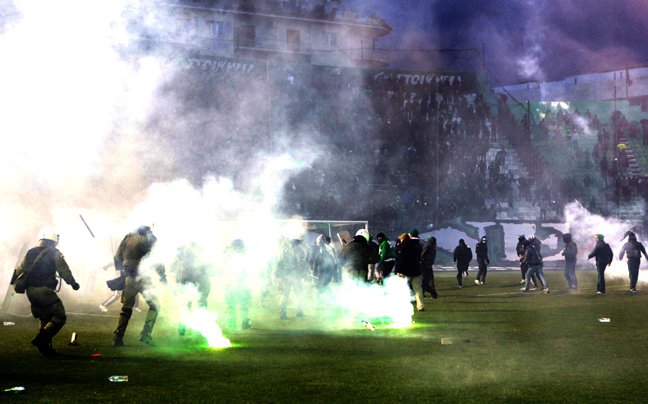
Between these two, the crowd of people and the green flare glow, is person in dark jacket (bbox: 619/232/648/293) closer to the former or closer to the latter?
the crowd of people

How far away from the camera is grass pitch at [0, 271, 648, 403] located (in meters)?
6.07

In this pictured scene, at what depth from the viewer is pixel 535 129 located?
3912 centimetres

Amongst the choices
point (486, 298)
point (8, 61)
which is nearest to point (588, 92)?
point (486, 298)

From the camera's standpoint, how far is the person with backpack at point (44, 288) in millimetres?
8180

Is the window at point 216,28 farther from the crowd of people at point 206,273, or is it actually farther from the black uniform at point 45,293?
the black uniform at point 45,293

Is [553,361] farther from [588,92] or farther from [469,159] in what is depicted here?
[588,92]

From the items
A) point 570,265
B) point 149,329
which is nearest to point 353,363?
point 149,329

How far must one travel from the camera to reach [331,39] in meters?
50.7

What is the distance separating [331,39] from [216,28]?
922 cm

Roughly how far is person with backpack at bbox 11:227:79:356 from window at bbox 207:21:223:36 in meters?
39.6

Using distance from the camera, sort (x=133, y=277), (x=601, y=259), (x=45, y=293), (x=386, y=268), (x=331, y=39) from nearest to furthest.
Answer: (x=45, y=293)
(x=133, y=277)
(x=386, y=268)
(x=601, y=259)
(x=331, y=39)

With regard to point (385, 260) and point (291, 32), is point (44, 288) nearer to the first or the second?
point (385, 260)

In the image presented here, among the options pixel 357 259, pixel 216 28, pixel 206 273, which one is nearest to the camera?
pixel 206 273

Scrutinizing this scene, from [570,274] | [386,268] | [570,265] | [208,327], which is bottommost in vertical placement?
[208,327]
